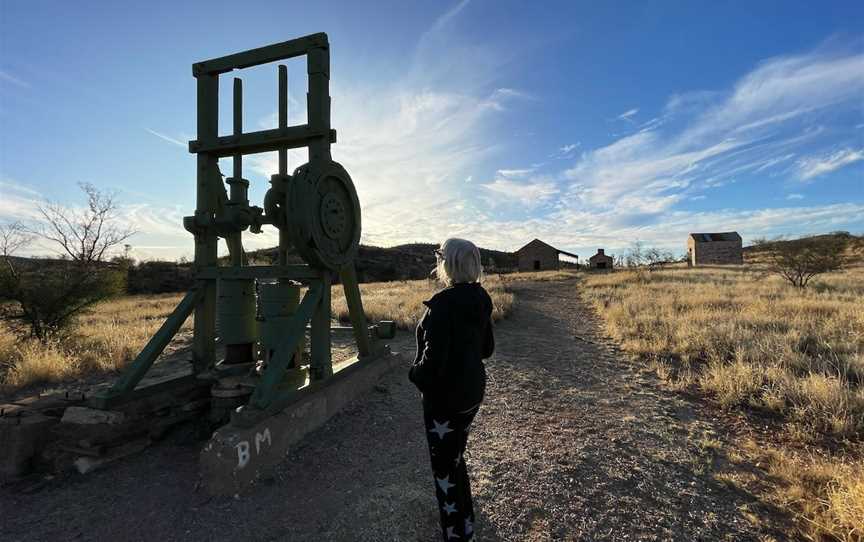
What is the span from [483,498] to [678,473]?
5.37 ft

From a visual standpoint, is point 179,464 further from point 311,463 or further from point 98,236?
point 98,236

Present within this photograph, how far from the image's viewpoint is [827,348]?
6.23 m

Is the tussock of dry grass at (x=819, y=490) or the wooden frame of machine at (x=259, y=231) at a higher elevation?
the wooden frame of machine at (x=259, y=231)

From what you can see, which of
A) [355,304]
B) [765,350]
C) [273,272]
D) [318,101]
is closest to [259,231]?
[273,272]

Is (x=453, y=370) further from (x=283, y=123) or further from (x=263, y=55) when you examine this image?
(x=263, y=55)

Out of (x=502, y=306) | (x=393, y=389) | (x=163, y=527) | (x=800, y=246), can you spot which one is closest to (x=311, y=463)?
(x=163, y=527)

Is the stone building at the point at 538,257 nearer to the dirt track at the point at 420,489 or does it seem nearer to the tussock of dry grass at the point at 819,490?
the dirt track at the point at 420,489

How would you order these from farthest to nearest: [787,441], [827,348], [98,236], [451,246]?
[98,236], [827,348], [787,441], [451,246]

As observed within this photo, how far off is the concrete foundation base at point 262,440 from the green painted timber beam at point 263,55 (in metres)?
3.53

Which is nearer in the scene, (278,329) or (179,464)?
(179,464)

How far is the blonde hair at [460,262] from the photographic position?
2.35 m

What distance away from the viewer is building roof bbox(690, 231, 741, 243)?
140 ft

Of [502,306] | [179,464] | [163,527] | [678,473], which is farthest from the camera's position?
[502,306]

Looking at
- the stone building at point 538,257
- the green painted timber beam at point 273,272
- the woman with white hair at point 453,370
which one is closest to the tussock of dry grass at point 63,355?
the green painted timber beam at point 273,272
